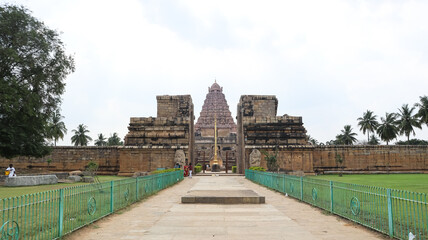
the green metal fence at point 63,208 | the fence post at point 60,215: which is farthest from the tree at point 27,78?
the fence post at point 60,215

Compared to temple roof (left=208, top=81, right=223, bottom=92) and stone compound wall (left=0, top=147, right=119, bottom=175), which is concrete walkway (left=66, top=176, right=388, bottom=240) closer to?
stone compound wall (left=0, top=147, right=119, bottom=175)

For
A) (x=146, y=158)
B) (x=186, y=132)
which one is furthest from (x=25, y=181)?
(x=186, y=132)

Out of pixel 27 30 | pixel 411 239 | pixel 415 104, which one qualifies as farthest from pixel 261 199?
pixel 415 104

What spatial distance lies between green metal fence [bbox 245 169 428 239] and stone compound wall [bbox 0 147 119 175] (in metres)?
20.1

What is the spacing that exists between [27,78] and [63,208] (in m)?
16.5

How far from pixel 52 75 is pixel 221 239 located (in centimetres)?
1846

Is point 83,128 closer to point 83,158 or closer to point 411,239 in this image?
point 83,158

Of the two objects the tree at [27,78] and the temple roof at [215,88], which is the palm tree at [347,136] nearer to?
the temple roof at [215,88]

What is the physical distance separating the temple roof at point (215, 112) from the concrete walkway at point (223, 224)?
67.9 meters

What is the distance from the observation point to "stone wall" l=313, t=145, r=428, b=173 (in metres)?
30.2

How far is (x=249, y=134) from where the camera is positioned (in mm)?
29875

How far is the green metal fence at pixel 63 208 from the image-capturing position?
5371 mm

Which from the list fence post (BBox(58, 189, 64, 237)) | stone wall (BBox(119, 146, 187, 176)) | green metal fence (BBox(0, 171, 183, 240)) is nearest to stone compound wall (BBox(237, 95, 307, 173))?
stone wall (BBox(119, 146, 187, 176))

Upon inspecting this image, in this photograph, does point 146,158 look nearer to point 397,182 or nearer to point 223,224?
point 397,182
